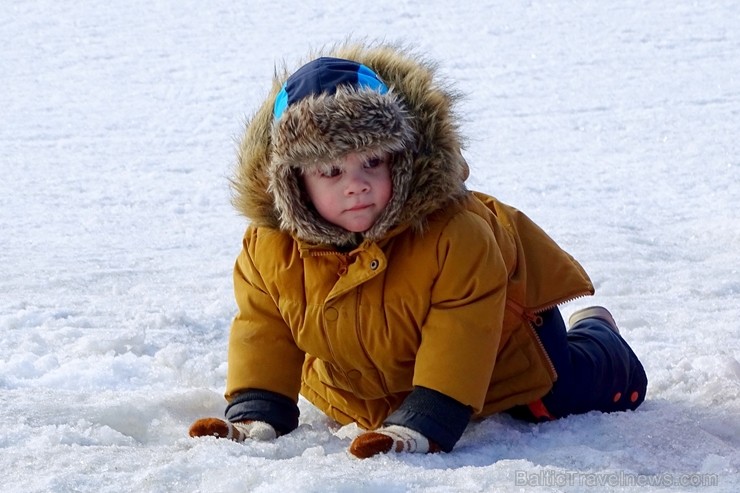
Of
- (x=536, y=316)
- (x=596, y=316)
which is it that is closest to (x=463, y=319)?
(x=536, y=316)

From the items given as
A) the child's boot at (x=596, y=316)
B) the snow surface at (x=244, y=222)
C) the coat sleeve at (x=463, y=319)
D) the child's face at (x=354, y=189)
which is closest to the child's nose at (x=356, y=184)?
the child's face at (x=354, y=189)

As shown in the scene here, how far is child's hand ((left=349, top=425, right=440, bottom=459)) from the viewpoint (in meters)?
2.36

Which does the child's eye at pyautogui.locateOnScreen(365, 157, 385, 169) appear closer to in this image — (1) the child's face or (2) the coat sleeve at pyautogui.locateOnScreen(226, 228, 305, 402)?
(1) the child's face

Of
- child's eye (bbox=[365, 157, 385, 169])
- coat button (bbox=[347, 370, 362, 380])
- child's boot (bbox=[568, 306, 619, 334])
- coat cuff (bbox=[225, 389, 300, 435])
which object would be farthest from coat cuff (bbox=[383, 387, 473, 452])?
A: child's boot (bbox=[568, 306, 619, 334])

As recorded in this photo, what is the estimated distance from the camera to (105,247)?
16.9ft

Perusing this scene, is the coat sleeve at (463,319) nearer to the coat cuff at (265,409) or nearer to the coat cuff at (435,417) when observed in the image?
the coat cuff at (435,417)

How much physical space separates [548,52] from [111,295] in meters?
6.19

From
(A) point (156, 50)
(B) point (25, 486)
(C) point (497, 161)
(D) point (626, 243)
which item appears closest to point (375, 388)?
(B) point (25, 486)

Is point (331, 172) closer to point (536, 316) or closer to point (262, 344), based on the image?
point (262, 344)

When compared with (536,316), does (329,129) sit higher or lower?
higher

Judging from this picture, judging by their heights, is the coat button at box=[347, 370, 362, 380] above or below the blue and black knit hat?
below

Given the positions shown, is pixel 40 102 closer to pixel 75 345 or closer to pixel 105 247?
pixel 105 247

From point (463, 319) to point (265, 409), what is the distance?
0.55 m

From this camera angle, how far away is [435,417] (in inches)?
96.4
